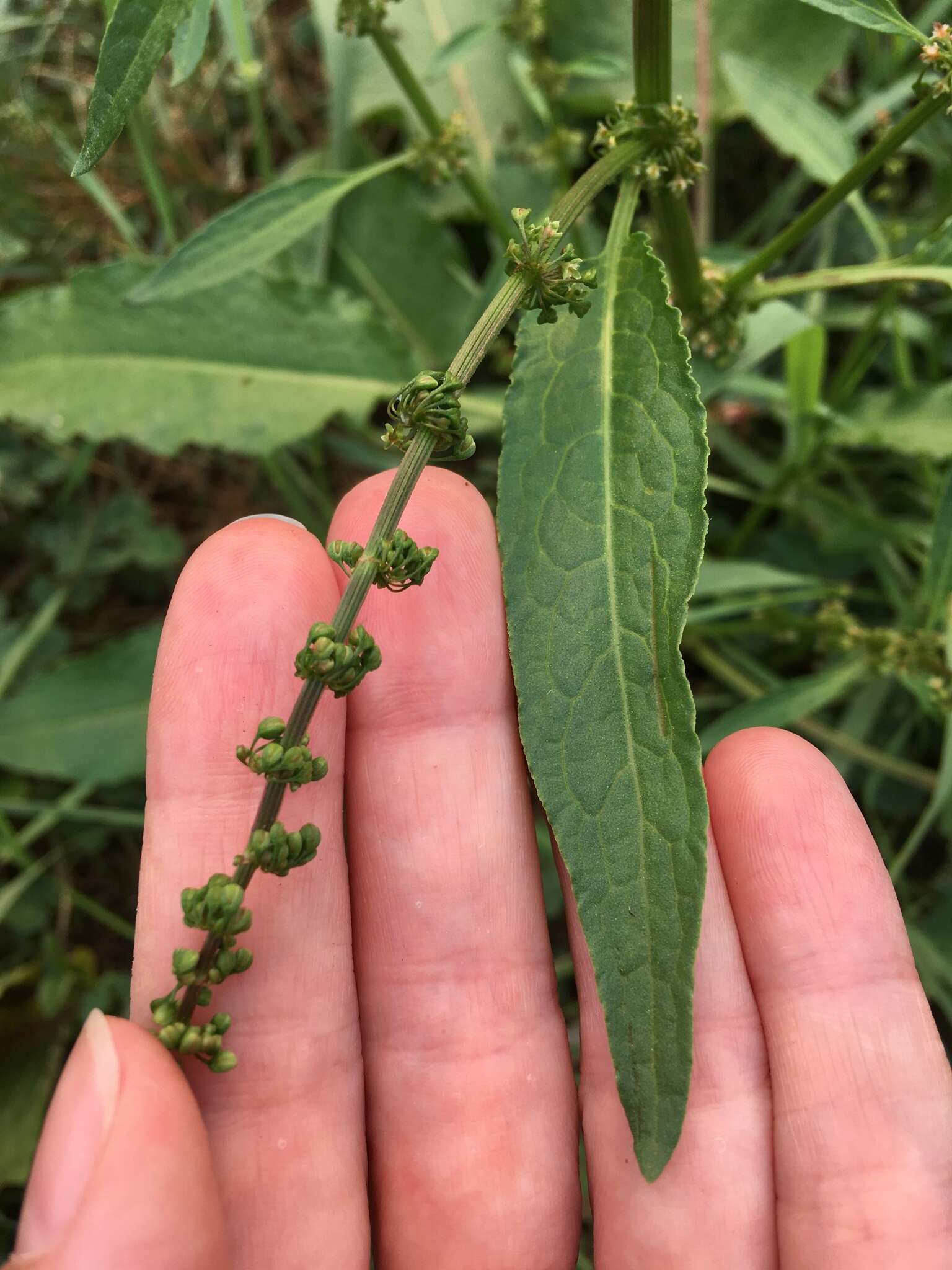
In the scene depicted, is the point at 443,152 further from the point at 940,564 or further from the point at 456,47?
the point at 940,564

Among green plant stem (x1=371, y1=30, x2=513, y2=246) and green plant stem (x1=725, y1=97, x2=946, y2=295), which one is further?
green plant stem (x1=371, y1=30, x2=513, y2=246)

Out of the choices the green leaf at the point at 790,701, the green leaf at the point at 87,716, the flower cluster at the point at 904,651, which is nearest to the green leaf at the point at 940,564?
the flower cluster at the point at 904,651

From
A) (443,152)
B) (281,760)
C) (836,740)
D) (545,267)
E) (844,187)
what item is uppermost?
(443,152)

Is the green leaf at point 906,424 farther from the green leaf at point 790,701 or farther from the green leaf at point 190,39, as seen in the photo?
the green leaf at point 190,39

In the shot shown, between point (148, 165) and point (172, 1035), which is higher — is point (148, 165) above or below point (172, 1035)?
above

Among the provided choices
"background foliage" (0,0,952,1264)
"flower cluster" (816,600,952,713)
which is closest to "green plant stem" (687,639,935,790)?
"background foliage" (0,0,952,1264)

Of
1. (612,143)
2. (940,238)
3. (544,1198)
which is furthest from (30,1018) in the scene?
(940,238)

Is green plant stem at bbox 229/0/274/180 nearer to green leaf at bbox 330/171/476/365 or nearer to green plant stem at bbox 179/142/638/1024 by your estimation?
green leaf at bbox 330/171/476/365

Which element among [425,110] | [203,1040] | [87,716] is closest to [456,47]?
[425,110]
